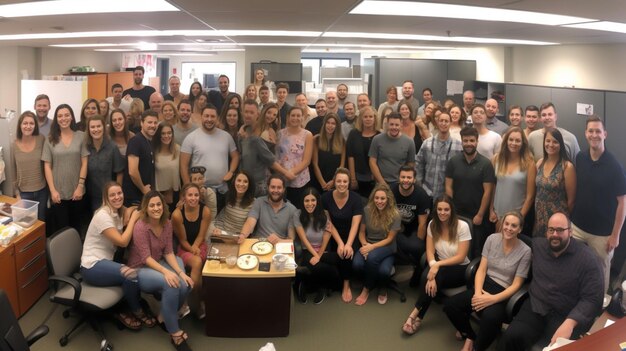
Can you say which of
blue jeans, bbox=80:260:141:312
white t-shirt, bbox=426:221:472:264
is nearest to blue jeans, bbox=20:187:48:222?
blue jeans, bbox=80:260:141:312

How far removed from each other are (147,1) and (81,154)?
164 cm

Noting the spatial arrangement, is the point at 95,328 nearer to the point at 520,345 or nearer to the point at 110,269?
the point at 110,269

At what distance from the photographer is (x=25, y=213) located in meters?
3.86

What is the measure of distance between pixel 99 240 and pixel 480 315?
278cm

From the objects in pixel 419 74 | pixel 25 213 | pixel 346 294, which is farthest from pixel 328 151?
pixel 419 74

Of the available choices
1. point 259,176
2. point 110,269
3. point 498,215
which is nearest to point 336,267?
point 259,176

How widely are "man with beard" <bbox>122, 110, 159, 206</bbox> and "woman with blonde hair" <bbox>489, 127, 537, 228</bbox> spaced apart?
118 inches

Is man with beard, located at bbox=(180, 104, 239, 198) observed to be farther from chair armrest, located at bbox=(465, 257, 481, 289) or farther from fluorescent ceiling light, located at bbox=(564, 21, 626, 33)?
fluorescent ceiling light, located at bbox=(564, 21, 626, 33)

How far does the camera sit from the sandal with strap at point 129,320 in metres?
3.62

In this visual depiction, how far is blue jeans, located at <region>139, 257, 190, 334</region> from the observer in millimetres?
3391

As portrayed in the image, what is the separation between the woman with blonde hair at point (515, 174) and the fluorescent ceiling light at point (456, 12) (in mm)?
868

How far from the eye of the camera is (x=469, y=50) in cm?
930

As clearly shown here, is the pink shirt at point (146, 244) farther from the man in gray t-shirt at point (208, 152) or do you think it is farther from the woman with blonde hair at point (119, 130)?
the woman with blonde hair at point (119, 130)

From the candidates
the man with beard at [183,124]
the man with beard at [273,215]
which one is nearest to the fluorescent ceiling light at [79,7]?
the man with beard at [183,124]
